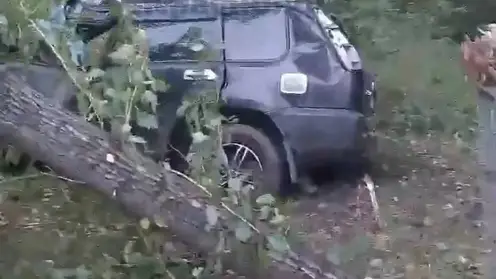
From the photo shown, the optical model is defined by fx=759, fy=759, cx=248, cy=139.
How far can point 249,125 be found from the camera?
5.76ft

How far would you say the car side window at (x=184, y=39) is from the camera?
1707 mm

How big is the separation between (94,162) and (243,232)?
29cm

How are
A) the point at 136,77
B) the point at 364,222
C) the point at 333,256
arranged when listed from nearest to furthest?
the point at 136,77
the point at 333,256
the point at 364,222

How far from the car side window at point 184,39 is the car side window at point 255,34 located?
0.10 ft

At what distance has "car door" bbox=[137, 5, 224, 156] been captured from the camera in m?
1.70

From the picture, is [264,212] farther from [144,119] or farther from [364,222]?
[364,222]

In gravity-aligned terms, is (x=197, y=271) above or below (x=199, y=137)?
below

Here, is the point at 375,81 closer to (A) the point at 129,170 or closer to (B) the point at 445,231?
(B) the point at 445,231

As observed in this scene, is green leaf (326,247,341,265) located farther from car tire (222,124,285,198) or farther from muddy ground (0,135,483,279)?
car tire (222,124,285,198)

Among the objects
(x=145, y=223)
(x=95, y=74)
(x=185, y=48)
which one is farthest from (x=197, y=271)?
(x=185, y=48)

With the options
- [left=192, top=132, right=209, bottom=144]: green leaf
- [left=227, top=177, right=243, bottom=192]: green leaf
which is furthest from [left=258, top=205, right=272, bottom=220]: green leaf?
[left=192, top=132, right=209, bottom=144]: green leaf

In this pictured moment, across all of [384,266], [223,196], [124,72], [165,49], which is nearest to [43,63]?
[124,72]

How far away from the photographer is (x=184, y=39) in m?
1.72

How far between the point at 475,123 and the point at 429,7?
0.37 meters
